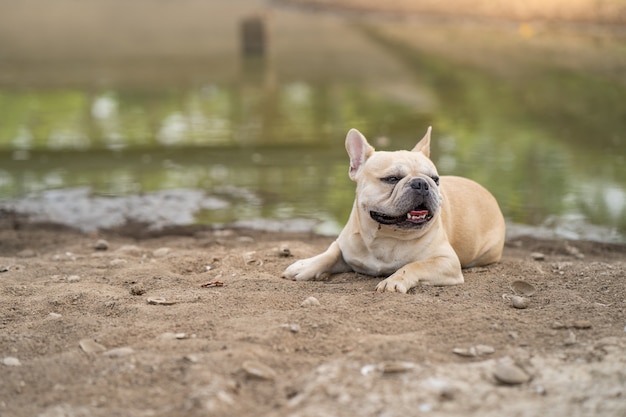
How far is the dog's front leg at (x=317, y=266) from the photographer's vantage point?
575 cm

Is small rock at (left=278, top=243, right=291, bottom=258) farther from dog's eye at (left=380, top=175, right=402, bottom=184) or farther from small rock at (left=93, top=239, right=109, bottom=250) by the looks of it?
small rock at (left=93, top=239, right=109, bottom=250)

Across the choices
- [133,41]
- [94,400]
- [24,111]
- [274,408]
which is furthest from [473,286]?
[133,41]

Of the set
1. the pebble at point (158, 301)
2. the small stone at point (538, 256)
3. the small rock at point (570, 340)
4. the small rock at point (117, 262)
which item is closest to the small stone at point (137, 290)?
the pebble at point (158, 301)

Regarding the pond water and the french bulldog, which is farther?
the pond water

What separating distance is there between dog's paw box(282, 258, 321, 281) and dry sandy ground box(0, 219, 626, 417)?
10 centimetres

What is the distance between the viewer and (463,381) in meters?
3.85

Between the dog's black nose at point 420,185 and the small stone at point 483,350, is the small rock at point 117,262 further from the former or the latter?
the small stone at point 483,350

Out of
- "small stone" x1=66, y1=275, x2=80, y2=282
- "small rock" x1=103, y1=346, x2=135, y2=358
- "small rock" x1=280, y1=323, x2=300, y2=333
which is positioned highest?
"small rock" x1=280, y1=323, x2=300, y2=333

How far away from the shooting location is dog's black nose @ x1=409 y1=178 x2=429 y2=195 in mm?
5230

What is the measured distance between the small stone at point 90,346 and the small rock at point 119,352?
7 cm

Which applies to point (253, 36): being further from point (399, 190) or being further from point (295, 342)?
point (295, 342)

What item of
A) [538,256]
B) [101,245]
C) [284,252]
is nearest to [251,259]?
[284,252]

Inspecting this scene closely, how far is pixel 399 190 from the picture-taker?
5328 millimetres

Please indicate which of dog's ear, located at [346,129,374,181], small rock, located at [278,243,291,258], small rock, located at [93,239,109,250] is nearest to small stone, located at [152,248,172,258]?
small rock, located at [93,239,109,250]
